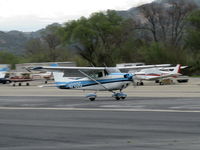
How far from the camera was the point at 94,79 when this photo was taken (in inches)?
1064

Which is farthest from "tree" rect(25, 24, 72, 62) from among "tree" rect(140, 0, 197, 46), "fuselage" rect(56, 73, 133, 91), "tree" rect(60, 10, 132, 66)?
"fuselage" rect(56, 73, 133, 91)

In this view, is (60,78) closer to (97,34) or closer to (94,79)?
(94,79)

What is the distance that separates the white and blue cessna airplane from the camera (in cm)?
2648

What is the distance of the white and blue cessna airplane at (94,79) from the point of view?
26484 mm

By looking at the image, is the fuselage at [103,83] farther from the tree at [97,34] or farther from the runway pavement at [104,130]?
the tree at [97,34]

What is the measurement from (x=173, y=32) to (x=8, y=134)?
87.8 m

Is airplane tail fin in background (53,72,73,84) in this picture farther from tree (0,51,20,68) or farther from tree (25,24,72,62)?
tree (0,51,20,68)

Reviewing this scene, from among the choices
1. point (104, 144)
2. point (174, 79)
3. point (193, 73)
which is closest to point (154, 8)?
point (193, 73)

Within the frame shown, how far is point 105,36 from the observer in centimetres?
9194

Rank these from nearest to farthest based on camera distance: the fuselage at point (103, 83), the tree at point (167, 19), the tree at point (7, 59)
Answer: the fuselage at point (103, 83)
the tree at point (167, 19)
the tree at point (7, 59)

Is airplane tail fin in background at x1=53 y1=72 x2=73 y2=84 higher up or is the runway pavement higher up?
airplane tail fin in background at x1=53 y1=72 x2=73 y2=84

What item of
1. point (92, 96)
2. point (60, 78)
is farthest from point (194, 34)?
point (92, 96)

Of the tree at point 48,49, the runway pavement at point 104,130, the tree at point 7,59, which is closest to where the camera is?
the runway pavement at point 104,130

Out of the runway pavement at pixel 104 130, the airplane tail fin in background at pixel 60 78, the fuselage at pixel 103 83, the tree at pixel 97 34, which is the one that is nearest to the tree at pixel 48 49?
the tree at pixel 97 34
